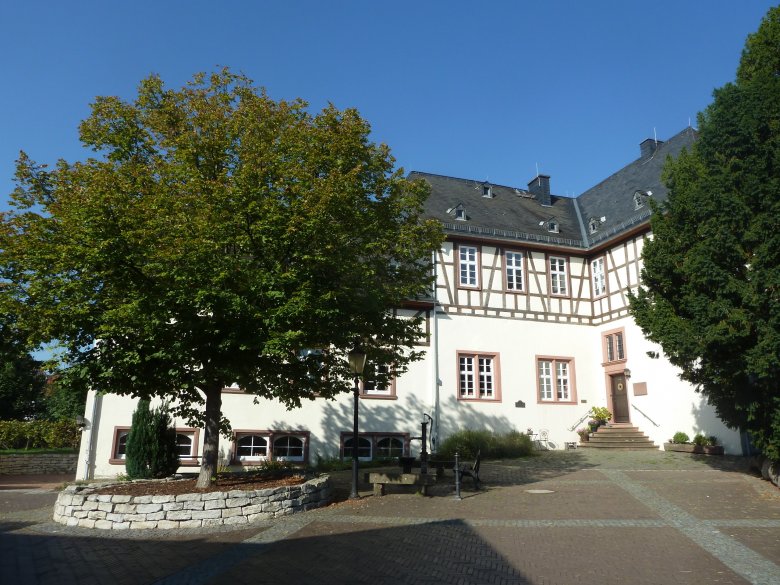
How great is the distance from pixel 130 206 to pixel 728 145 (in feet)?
37.4

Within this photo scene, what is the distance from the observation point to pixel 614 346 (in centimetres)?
2197

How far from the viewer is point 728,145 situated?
1205 cm

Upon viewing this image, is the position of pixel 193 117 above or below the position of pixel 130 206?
above

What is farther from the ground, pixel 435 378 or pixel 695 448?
pixel 435 378

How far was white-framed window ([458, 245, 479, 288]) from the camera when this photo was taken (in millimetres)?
21703

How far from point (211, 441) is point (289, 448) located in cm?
762

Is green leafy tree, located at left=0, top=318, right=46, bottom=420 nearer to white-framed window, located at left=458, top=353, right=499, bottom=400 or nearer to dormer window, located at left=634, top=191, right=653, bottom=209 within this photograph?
white-framed window, located at left=458, top=353, right=499, bottom=400

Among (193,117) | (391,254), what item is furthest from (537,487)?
(193,117)

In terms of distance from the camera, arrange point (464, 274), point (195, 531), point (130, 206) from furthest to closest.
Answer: point (464, 274) → point (130, 206) → point (195, 531)

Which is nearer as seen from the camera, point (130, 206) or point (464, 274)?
point (130, 206)

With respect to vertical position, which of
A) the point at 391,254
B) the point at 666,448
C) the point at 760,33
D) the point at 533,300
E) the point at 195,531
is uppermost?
the point at 760,33

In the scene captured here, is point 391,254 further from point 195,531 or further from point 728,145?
point 728,145

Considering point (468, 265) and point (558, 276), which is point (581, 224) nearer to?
point (558, 276)

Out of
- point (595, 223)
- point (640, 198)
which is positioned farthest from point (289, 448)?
point (640, 198)
